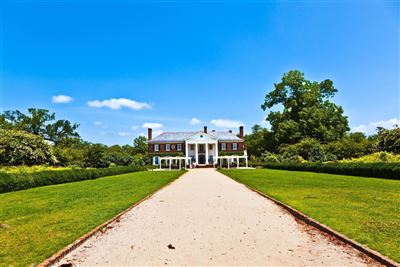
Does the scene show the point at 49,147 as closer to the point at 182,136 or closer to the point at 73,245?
the point at 73,245

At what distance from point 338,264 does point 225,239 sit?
2112 millimetres

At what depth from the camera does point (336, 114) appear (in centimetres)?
5066

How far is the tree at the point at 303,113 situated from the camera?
160 ft

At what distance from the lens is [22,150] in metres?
24.8

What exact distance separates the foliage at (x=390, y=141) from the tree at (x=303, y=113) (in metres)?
15.7

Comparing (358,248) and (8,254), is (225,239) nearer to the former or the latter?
(358,248)

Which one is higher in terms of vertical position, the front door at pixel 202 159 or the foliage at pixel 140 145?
the foliage at pixel 140 145

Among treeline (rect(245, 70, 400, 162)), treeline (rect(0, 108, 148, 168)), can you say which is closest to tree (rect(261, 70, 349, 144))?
treeline (rect(245, 70, 400, 162))

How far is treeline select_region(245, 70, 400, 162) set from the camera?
41.6 meters

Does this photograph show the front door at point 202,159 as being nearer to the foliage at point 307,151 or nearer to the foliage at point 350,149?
the foliage at point 307,151

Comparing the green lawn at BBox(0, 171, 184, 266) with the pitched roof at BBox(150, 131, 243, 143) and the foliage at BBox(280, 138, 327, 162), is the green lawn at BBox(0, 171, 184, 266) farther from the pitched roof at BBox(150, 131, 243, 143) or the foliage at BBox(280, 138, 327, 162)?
the pitched roof at BBox(150, 131, 243, 143)

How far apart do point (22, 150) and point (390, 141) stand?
32.9 metres

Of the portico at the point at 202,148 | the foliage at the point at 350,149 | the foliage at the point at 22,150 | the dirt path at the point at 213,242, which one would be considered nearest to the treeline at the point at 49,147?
the foliage at the point at 22,150

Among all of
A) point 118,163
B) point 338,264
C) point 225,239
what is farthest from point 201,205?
point 118,163
